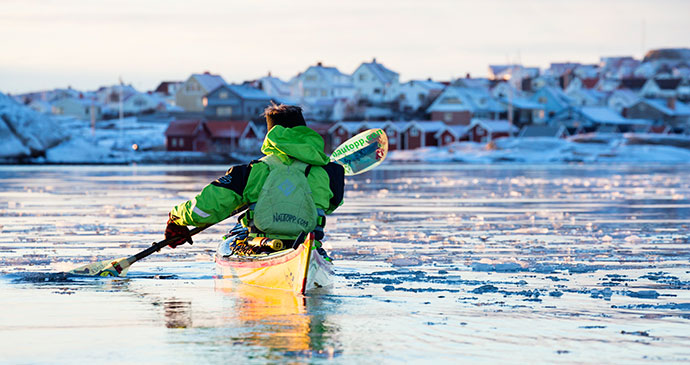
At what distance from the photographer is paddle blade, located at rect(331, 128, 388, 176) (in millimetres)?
12359

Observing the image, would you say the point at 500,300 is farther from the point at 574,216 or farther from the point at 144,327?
the point at 574,216

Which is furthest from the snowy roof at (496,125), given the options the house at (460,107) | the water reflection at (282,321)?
the water reflection at (282,321)

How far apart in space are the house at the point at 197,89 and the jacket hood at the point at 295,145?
128 metres

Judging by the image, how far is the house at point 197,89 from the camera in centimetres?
13725

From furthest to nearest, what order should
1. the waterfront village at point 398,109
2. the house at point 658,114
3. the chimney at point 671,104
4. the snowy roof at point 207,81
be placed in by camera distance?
1. the snowy roof at point 207,81
2. the chimney at point 671,104
3. the house at point 658,114
4. the waterfront village at point 398,109

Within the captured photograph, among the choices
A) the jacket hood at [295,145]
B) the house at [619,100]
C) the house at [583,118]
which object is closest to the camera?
the jacket hood at [295,145]

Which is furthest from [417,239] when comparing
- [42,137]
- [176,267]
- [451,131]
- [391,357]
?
[451,131]

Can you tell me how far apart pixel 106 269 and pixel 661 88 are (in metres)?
152

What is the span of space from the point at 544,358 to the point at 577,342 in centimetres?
66

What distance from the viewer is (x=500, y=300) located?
999 cm

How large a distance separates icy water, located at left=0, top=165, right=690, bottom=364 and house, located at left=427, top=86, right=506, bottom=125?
319 feet

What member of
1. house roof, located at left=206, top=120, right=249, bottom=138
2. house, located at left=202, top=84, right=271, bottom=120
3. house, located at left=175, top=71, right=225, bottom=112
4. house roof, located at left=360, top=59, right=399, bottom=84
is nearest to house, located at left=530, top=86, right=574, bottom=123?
house roof, located at left=360, top=59, right=399, bottom=84

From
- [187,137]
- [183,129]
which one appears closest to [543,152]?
[187,137]

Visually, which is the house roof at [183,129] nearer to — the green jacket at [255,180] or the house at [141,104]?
the house at [141,104]
